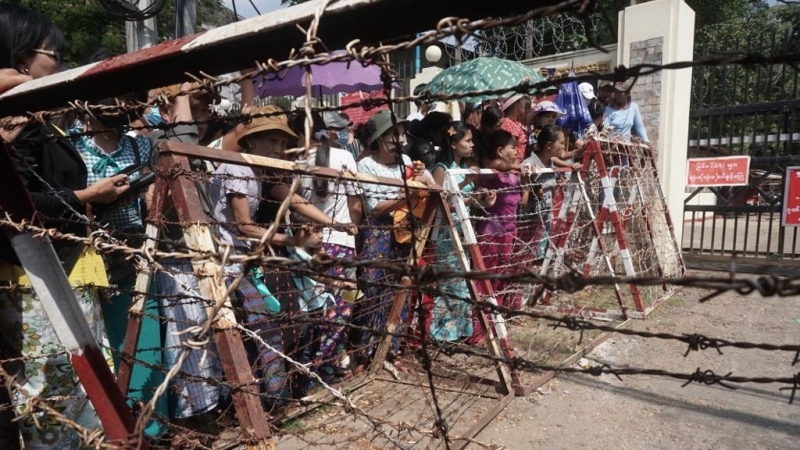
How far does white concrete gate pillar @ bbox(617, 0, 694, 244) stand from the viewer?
6559 mm

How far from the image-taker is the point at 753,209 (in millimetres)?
6535

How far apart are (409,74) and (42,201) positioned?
1225 centimetres

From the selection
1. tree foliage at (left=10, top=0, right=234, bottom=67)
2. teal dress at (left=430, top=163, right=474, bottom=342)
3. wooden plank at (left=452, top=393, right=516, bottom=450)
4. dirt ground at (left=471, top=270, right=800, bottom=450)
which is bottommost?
dirt ground at (left=471, top=270, right=800, bottom=450)

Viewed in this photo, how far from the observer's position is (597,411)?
3.09 metres

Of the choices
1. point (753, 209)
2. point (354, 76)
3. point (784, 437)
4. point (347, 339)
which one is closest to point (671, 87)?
point (753, 209)

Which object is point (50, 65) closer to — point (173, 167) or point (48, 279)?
point (173, 167)

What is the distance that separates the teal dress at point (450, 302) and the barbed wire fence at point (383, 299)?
0.9 inches

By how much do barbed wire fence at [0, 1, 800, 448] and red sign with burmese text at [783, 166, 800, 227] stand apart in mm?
1438

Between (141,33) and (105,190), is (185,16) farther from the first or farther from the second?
(105,190)

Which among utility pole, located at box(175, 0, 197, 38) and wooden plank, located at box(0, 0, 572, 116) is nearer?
wooden plank, located at box(0, 0, 572, 116)

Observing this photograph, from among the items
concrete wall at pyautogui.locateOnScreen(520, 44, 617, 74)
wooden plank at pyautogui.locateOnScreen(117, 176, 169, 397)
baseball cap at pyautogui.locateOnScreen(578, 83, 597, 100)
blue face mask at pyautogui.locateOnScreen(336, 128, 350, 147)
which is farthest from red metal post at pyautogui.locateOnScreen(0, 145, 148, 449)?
concrete wall at pyautogui.locateOnScreen(520, 44, 617, 74)

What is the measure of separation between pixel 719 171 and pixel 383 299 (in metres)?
5.07

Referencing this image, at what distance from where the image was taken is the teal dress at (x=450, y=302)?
3.49 metres

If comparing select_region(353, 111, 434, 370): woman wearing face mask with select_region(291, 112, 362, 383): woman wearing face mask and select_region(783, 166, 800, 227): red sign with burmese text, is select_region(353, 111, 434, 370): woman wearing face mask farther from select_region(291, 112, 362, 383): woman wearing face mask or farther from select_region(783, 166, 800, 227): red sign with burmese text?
select_region(783, 166, 800, 227): red sign with burmese text
